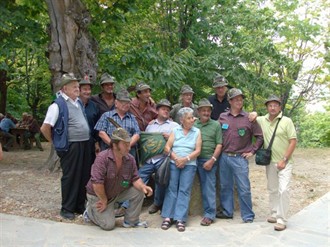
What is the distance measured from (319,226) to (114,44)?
8.16m

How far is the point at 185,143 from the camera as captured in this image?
521 cm

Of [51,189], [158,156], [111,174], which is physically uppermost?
[158,156]

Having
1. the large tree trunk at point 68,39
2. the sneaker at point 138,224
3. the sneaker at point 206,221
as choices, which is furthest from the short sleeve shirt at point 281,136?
the large tree trunk at point 68,39

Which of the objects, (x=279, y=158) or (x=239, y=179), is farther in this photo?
(x=239, y=179)

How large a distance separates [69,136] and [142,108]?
1.24 metres

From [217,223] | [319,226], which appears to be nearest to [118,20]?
[217,223]

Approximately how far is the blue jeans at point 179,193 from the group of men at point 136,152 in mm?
263

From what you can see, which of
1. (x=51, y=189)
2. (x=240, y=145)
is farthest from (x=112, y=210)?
(x=51, y=189)

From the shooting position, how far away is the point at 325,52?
14.8m

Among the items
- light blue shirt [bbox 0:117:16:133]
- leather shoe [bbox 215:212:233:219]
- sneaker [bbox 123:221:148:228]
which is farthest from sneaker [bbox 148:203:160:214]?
light blue shirt [bbox 0:117:16:133]

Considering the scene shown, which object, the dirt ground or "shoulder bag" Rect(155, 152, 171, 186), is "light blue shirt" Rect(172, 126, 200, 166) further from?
the dirt ground

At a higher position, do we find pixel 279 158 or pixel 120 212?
pixel 279 158

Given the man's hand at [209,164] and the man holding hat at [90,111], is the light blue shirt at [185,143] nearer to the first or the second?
the man's hand at [209,164]

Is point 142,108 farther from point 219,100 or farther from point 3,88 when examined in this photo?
point 3,88
